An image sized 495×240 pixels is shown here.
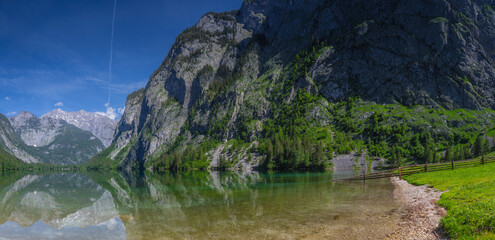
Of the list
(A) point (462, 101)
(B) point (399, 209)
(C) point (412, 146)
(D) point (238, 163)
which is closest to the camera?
(B) point (399, 209)

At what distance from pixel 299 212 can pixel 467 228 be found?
14334mm

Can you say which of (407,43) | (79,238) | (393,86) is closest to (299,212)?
(79,238)

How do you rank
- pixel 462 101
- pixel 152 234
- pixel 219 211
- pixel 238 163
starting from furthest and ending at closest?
1. pixel 238 163
2. pixel 462 101
3. pixel 219 211
4. pixel 152 234

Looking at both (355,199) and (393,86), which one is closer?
(355,199)

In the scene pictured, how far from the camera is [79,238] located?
Result: 22.8 m

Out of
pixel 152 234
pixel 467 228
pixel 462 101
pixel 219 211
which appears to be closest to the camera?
pixel 467 228

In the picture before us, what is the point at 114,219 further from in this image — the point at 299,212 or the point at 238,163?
the point at 238,163

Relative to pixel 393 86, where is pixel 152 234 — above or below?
below

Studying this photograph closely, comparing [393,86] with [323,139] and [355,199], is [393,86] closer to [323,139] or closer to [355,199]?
[323,139]

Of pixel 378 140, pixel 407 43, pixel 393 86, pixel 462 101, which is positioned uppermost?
A: pixel 407 43

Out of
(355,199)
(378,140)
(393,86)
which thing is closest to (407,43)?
(393,86)

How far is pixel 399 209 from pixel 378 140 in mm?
152992

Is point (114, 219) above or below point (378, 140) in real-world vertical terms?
below

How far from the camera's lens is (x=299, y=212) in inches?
989
